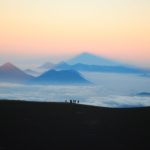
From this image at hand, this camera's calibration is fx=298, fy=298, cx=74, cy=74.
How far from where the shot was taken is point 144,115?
17781 mm

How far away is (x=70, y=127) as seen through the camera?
47.6 feet

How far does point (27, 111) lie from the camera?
1792 cm

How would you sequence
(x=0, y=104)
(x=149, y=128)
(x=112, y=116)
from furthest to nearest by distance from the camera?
(x=0, y=104) → (x=112, y=116) → (x=149, y=128)

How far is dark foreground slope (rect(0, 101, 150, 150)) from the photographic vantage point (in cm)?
1174

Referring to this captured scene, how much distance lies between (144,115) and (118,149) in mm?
6938

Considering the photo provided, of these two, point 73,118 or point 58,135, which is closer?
point 58,135

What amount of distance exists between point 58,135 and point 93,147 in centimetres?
208

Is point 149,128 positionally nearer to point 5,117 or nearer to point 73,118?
point 73,118

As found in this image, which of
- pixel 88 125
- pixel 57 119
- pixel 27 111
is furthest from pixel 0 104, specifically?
pixel 88 125

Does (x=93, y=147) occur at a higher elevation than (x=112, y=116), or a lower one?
lower

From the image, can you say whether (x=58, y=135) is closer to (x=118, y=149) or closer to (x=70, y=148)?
(x=70, y=148)

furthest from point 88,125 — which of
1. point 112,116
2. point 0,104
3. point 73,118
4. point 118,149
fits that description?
point 0,104

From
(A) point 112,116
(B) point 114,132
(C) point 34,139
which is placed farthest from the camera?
(A) point 112,116

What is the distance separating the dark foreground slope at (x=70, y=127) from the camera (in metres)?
11.7
